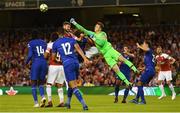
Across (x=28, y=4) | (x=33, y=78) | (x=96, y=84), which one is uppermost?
(x=28, y=4)

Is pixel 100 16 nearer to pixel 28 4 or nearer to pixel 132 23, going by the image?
pixel 132 23

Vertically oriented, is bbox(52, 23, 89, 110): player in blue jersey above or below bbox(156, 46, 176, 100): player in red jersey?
above

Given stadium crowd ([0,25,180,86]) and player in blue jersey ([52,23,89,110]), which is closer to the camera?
player in blue jersey ([52,23,89,110])

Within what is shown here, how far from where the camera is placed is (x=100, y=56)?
3488cm

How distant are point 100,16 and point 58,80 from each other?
22093 millimetres

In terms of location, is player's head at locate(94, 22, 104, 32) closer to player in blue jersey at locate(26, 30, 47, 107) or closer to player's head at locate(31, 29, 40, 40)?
player in blue jersey at locate(26, 30, 47, 107)

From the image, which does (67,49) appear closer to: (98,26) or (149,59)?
(98,26)

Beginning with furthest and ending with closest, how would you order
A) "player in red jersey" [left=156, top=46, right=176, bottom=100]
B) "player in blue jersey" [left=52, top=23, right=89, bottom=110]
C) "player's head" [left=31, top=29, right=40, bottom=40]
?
1. "player's head" [left=31, top=29, right=40, bottom=40]
2. "player in red jersey" [left=156, top=46, right=176, bottom=100]
3. "player in blue jersey" [left=52, top=23, right=89, bottom=110]

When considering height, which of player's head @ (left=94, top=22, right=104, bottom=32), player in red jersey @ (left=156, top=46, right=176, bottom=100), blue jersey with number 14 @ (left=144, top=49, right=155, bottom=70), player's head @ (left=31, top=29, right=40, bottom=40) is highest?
player's head @ (left=94, top=22, right=104, bottom=32)

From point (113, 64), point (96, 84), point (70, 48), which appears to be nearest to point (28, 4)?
point (96, 84)

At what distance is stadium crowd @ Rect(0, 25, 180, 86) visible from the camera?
3322cm

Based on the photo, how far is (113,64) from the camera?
2042cm

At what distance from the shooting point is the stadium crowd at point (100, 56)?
109 ft

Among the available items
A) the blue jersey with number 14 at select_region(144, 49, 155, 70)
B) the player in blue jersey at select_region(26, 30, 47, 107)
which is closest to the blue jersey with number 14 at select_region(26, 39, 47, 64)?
the player in blue jersey at select_region(26, 30, 47, 107)
